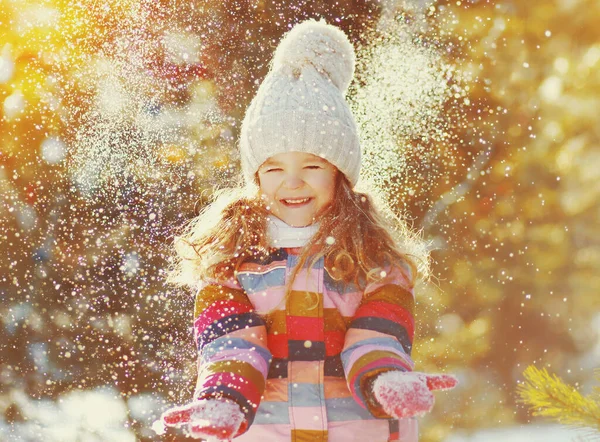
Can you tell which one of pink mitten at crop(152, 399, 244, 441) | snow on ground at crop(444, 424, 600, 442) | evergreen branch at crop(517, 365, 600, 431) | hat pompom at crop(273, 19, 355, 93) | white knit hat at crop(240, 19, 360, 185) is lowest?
evergreen branch at crop(517, 365, 600, 431)

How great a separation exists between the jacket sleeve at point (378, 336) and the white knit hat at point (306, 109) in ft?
1.12

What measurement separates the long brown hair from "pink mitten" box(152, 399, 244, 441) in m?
0.38

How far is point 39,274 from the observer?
8.32 ft

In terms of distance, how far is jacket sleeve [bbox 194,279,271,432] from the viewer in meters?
1.18

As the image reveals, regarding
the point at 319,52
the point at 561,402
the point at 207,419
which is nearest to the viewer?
the point at 561,402

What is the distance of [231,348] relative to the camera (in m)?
1.31

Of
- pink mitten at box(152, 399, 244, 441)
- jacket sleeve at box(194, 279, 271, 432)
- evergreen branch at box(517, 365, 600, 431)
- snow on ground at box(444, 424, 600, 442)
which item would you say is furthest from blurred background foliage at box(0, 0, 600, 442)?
evergreen branch at box(517, 365, 600, 431)

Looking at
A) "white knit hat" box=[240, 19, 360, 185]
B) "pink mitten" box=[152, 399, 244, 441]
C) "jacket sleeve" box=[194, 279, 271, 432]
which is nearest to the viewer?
"pink mitten" box=[152, 399, 244, 441]

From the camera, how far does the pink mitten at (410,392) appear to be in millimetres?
1074

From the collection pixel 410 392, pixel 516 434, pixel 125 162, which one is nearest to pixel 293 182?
pixel 410 392

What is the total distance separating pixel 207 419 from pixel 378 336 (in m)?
0.40

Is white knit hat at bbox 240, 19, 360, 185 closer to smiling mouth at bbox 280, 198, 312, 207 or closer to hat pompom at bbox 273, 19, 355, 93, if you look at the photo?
hat pompom at bbox 273, 19, 355, 93

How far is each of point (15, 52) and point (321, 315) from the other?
1801 millimetres

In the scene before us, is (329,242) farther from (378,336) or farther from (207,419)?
(207,419)
